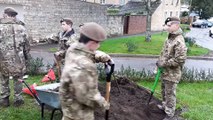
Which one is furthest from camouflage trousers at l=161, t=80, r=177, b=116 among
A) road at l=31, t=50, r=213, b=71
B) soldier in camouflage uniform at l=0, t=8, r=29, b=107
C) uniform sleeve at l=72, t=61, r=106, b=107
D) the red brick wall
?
the red brick wall

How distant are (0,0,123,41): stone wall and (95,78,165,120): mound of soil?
32.7 feet

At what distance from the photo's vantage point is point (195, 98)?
327 inches

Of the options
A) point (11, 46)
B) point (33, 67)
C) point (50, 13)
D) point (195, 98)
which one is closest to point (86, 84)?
point (11, 46)

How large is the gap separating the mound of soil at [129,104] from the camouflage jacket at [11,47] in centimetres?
193

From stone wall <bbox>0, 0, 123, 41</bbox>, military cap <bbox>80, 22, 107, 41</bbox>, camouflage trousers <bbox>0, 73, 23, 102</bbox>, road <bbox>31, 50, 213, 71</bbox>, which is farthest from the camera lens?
stone wall <bbox>0, 0, 123, 41</bbox>

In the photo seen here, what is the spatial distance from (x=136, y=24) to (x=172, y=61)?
908 inches

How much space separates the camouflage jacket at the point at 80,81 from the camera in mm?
3199

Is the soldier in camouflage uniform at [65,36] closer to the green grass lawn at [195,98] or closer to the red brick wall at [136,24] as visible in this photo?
the green grass lawn at [195,98]

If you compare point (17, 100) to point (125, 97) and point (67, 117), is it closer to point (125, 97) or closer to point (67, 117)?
point (125, 97)

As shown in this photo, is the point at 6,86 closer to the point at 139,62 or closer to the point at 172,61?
the point at 172,61

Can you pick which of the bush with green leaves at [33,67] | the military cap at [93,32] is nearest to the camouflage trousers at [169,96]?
the military cap at [93,32]

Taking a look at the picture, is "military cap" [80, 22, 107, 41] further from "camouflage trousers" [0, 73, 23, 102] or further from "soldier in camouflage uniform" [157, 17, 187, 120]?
"camouflage trousers" [0, 73, 23, 102]

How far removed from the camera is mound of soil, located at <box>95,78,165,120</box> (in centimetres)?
616

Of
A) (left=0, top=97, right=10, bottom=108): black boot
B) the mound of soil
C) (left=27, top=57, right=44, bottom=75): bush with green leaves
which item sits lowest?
the mound of soil
